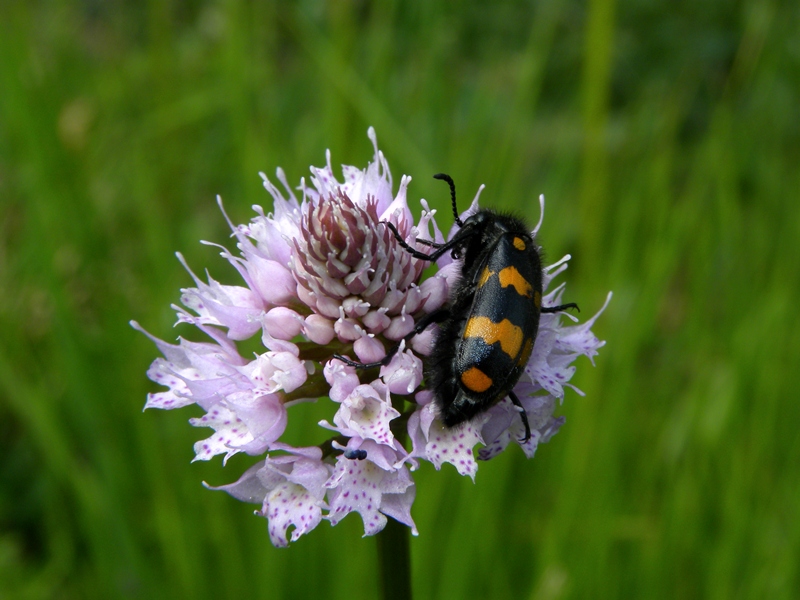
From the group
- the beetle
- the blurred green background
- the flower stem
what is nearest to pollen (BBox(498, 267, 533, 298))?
the beetle

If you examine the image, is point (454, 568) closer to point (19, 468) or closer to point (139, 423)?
point (139, 423)

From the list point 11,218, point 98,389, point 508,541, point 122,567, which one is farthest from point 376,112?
point 11,218

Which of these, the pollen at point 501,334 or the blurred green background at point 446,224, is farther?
the blurred green background at point 446,224

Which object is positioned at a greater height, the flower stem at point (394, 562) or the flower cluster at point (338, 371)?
the flower cluster at point (338, 371)

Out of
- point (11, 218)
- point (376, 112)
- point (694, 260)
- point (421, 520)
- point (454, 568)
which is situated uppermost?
point (11, 218)

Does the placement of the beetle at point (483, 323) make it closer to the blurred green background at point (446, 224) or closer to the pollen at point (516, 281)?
the pollen at point (516, 281)

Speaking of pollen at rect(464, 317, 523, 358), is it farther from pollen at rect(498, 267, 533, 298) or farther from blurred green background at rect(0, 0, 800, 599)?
blurred green background at rect(0, 0, 800, 599)

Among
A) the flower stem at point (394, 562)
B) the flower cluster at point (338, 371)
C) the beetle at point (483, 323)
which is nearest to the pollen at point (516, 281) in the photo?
the beetle at point (483, 323)
